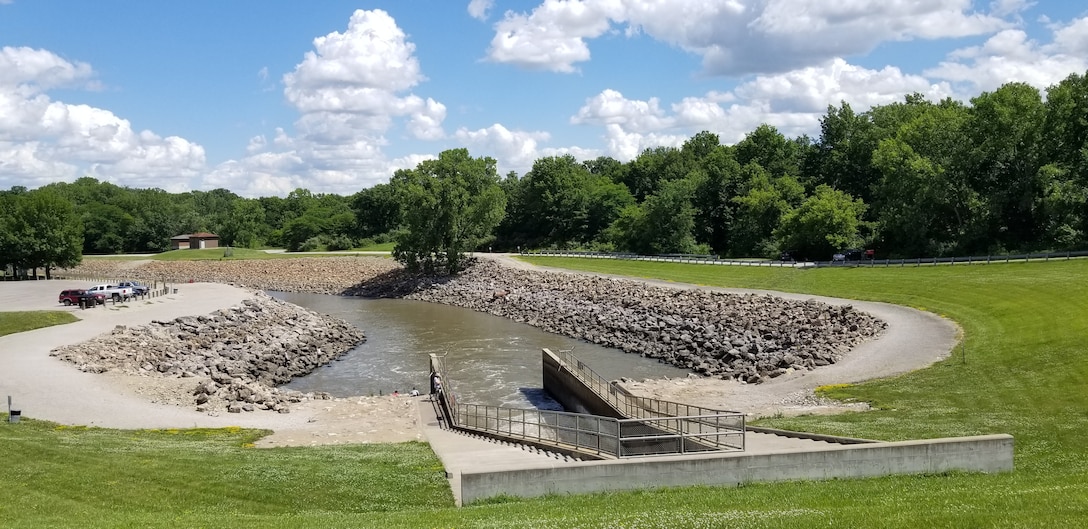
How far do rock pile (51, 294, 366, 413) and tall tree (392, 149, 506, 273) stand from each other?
85.7 feet

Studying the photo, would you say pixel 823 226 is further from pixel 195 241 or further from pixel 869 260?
pixel 195 241

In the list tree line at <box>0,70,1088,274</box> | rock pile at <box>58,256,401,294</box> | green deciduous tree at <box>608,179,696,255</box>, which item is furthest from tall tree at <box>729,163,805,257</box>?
rock pile at <box>58,256,401,294</box>

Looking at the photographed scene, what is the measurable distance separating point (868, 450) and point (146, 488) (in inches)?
534

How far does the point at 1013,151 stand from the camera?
61.0m

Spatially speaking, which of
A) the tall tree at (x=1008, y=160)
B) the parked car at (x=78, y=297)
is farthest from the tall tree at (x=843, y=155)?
the parked car at (x=78, y=297)

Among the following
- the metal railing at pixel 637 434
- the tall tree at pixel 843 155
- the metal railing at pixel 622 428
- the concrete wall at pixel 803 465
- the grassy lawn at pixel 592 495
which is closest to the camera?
the grassy lawn at pixel 592 495

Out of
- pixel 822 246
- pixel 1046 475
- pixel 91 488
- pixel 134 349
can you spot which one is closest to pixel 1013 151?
pixel 822 246

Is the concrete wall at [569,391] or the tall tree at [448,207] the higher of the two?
the tall tree at [448,207]

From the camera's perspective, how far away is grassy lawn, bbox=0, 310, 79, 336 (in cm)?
4022

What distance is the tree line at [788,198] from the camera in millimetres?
60219

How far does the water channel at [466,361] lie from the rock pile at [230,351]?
65.2 inches

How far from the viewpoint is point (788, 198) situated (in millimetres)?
83688

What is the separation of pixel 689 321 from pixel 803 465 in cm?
3085

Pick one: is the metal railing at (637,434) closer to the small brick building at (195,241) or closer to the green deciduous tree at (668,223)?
the green deciduous tree at (668,223)
